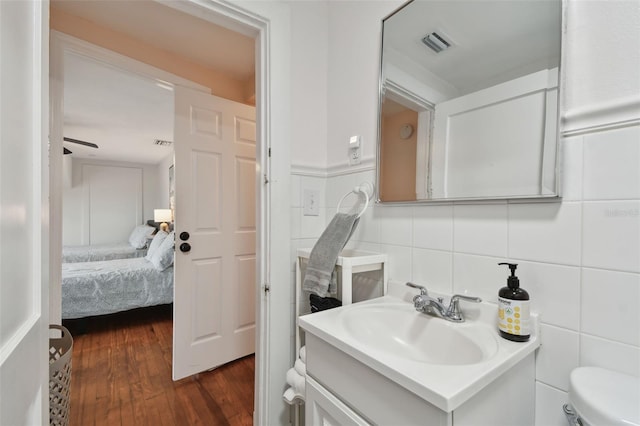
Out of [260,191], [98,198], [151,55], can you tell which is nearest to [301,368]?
[260,191]

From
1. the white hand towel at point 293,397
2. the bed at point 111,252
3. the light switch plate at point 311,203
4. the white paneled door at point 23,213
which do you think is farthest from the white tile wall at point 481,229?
the bed at point 111,252

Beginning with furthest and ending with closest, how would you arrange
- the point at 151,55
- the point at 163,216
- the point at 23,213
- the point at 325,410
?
the point at 163,216 → the point at 151,55 → the point at 325,410 → the point at 23,213

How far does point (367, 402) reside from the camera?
666 mm

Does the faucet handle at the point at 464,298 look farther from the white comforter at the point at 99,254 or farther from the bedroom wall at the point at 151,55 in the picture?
the white comforter at the point at 99,254

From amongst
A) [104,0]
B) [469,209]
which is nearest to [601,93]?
[469,209]

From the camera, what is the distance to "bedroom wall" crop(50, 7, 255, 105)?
5.44ft

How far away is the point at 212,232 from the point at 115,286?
1.56 metres

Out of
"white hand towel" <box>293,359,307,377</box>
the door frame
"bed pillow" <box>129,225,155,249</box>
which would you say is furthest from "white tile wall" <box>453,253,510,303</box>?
"bed pillow" <box>129,225,155,249</box>

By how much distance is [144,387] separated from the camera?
184 centimetres

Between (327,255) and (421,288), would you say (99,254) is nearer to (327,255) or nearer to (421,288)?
(327,255)

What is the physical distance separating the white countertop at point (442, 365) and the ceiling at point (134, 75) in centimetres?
193

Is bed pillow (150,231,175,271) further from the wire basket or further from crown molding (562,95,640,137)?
crown molding (562,95,640,137)

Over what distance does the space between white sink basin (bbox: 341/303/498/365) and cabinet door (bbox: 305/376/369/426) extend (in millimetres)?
171

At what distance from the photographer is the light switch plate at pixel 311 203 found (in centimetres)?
142
